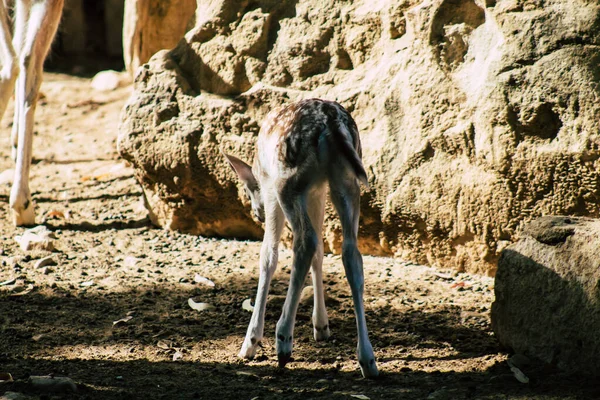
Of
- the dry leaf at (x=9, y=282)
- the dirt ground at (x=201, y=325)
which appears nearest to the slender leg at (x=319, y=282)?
the dirt ground at (x=201, y=325)

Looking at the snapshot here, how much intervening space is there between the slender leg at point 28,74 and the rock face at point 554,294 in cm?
461

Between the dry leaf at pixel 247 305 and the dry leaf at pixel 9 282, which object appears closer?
the dry leaf at pixel 247 305

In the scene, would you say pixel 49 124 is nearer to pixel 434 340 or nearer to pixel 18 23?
pixel 18 23

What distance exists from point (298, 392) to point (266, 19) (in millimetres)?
3576

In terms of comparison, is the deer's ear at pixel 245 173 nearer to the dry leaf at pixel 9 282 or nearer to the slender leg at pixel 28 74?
the dry leaf at pixel 9 282

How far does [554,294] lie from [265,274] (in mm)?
1544

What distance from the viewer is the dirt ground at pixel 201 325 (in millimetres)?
3742

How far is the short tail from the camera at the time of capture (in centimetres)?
385

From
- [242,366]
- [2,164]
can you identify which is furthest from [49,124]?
[242,366]

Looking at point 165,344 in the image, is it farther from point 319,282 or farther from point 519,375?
point 519,375

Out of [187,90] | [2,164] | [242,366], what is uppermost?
[187,90]

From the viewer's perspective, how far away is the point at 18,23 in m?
7.23

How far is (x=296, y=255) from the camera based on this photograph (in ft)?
13.0

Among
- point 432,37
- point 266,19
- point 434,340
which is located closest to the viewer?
point 434,340
